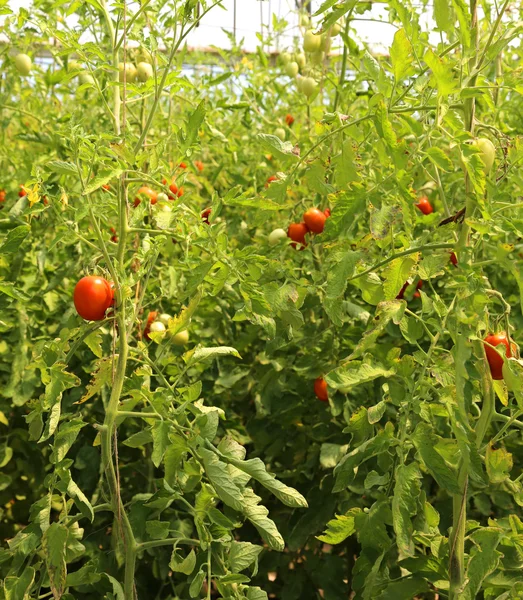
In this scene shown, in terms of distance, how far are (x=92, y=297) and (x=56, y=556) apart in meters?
0.41

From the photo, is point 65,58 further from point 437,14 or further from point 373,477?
point 373,477

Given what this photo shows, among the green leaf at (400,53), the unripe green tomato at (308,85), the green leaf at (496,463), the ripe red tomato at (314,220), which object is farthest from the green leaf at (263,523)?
the unripe green tomato at (308,85)

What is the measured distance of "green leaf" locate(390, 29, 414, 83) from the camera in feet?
2.91

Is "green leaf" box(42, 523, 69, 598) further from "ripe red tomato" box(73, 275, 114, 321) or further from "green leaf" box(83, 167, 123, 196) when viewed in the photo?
"green leaf" box(83, 167, 123, 196)

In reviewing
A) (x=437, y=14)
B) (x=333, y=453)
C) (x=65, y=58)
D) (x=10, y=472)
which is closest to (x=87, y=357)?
(x=10, y=472)

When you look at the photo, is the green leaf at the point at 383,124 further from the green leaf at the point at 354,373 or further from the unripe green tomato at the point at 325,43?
the unripe green tomato at the point at 325,43

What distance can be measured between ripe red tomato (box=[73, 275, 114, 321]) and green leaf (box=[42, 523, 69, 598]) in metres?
0.34

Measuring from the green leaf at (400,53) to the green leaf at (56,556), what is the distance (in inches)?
33.1

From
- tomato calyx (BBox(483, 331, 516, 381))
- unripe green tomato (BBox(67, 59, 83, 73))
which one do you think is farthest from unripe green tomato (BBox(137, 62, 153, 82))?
tomato calyx (BBox(483, 331, 516, 381))

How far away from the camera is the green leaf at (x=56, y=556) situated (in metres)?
1.11

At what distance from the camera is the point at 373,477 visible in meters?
1.10

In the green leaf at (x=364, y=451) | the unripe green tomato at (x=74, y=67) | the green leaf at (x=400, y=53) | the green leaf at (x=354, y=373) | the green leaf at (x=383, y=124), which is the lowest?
the green leaf at (x=364, y=451)

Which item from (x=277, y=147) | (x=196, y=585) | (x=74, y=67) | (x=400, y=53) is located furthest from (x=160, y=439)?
(x=74, y=67)

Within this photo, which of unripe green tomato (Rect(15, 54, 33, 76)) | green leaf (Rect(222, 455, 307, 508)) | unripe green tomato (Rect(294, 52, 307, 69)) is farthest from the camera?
unripe green tomato (Rect(294, 52, 307, 69))
